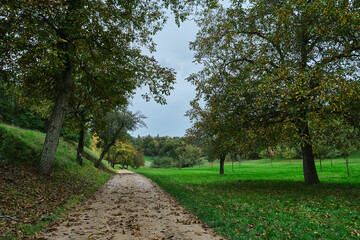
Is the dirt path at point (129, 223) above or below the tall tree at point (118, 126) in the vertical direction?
below

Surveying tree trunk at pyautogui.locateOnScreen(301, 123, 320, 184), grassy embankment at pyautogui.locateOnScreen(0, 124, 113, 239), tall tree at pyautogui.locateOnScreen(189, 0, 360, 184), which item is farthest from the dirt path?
tree trunk at pyautogui.locateOnScreen(301, 123, 320, 184)

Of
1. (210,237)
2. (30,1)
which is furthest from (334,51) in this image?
(30,1)

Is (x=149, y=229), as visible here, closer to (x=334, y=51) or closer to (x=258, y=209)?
(x=258, y=209)

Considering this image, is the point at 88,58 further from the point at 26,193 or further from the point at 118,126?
the point at 118,126

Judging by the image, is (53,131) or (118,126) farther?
(118,126)

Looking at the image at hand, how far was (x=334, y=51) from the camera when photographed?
10.9 meters

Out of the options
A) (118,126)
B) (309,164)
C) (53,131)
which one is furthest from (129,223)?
(118,126)

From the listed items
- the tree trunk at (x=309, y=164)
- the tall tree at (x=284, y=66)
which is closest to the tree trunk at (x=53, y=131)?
the tall tree at (x=284, y=66)

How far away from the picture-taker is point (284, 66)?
10.1 m

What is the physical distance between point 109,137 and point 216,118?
64.2ft

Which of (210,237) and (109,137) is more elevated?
(109,137)

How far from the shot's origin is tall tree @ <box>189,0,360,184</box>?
8.75 m

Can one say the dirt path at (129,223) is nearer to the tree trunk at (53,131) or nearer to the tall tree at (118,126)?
the tree trunk at (53,131)

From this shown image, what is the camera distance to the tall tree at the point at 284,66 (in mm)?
8750
